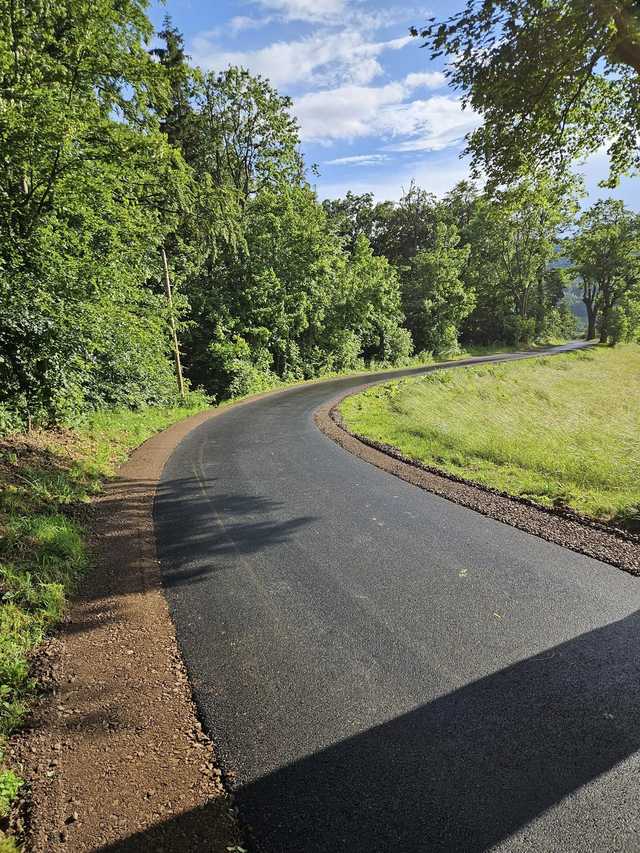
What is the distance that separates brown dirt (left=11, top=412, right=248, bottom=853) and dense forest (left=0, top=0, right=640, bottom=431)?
663 centimetres

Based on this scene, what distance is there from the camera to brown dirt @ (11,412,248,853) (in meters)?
2.34

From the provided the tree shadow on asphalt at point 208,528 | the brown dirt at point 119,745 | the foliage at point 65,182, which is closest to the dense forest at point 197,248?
the foliage at point 65,182

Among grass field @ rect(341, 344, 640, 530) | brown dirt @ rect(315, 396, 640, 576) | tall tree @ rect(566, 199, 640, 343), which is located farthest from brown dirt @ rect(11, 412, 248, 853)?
tall tree @ rect(566, 199, 640, 343)

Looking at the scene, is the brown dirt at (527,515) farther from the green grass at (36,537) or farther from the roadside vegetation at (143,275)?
the green grass at (36,537)

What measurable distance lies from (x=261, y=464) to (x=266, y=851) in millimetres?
7131

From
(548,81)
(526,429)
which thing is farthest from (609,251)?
(548,81)

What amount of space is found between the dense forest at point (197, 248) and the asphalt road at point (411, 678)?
6661mm

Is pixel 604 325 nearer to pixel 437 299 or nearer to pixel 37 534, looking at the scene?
pixel 437 299

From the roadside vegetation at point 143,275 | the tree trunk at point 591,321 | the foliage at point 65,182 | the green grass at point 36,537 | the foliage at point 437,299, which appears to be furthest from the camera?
the tree trunk at point 591,321

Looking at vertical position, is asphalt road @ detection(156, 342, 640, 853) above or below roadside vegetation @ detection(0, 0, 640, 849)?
below

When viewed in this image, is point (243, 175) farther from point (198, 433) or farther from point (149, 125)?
point (198, 433)

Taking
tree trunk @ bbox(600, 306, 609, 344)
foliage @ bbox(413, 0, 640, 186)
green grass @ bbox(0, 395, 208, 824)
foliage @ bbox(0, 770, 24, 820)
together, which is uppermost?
foliage @ bbox(413, 0, 640, 186)

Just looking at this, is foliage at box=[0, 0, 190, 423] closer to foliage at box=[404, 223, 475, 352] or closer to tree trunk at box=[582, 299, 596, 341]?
foliage at box=[404, 223, 475, 352]

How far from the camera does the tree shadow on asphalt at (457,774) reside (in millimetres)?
2252
